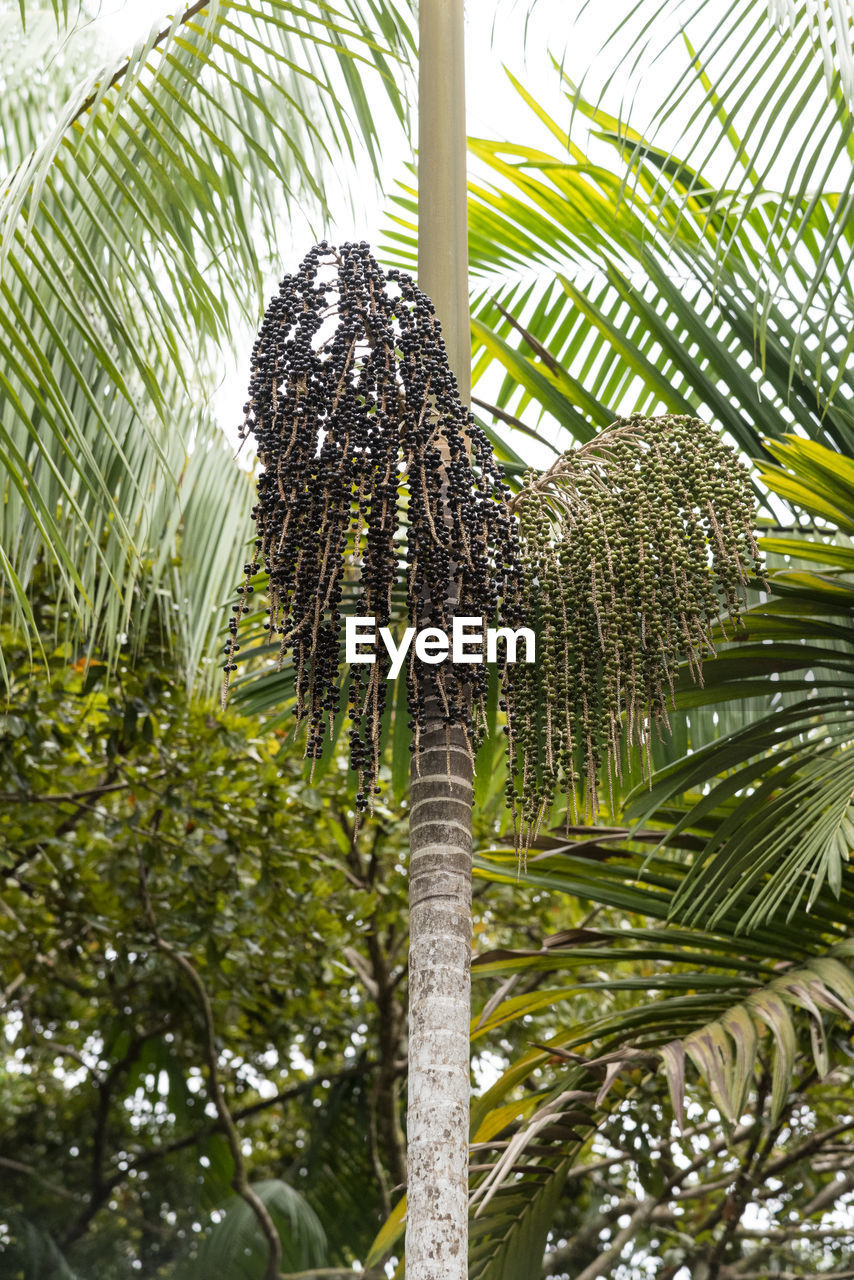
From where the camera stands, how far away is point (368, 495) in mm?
2162

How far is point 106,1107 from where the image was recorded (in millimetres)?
7238

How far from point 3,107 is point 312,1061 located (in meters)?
5.72

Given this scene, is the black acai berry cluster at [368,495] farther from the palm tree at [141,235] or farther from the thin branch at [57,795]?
the thin branch at [57,795]

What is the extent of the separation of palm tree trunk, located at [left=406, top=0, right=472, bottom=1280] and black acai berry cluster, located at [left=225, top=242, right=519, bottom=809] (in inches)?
3.0

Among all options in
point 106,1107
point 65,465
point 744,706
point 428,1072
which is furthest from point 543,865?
point 106,1107

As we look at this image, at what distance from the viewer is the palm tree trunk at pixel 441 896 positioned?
1.91 metres

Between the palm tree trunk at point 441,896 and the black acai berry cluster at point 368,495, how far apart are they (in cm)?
8

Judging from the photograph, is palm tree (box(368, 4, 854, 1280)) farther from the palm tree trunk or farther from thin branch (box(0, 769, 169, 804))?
thin branch (box(0, 769, 169, 804))

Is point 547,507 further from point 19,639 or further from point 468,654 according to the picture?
point 19,639

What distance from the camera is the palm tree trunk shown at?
1.91 metres

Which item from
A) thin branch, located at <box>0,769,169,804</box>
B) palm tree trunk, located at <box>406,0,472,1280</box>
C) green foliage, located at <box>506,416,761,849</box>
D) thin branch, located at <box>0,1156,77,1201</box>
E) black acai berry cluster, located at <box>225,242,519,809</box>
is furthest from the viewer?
thin branch, located at <box>0,1156,77,1201</box>

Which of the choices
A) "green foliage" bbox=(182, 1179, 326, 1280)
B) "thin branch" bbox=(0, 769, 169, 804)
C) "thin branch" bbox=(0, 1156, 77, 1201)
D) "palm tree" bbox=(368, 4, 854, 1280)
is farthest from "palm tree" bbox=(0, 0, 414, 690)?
"thin branch" bbox=(0, 1156, 77, 1201)

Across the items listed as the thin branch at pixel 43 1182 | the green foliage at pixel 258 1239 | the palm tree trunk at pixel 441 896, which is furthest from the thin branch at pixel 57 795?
the palm tree trunk at pixel 441 896

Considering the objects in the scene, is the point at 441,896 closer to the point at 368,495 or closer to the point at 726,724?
the point at 368,495
